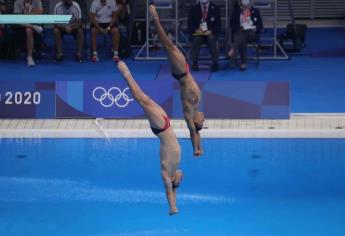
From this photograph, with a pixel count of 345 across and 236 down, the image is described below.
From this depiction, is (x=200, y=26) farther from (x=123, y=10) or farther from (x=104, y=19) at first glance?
(x=123, y=10)

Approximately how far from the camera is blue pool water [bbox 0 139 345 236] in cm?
1246

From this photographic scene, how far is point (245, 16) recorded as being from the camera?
62.7 feet

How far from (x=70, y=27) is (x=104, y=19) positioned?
2.76ft

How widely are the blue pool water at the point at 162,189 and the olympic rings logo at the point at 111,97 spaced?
30.5 inches

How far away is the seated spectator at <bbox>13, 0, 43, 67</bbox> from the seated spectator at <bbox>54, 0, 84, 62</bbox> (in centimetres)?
45

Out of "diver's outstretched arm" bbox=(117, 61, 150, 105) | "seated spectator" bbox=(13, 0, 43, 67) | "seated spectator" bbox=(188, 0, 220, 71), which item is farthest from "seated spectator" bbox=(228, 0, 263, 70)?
"diver's outstretched arm" bbox=(117, 61, 150, 105)

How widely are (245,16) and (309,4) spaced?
300 inches

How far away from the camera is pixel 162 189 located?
555 inches

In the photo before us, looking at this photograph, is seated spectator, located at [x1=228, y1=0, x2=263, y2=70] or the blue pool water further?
seated spectator, located at [x1=228, y1=0, x2=263, y2=70]

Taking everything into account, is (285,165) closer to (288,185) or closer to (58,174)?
(288,185)

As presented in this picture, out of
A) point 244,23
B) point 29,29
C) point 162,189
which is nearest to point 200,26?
point 244,23

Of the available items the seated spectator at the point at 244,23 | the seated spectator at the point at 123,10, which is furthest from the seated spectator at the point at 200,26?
the seated spectator at the point at 123,10

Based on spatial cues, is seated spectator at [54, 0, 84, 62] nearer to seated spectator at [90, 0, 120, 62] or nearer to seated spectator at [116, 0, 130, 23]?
seated spectator at [90, 0, 120, 62]

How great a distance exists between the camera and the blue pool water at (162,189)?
1246cm
